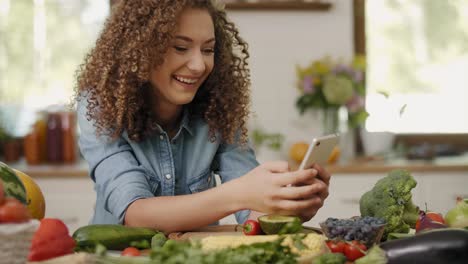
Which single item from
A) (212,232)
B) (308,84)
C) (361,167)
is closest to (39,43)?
(308,84)

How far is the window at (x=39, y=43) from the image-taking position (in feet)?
12.7

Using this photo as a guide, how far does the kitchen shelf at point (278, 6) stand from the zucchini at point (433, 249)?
2570mm

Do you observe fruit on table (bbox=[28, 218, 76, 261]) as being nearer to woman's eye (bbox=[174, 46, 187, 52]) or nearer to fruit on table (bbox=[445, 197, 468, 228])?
woman's eye (bbox=[174, 46, 187, 52])

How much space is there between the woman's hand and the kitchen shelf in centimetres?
217

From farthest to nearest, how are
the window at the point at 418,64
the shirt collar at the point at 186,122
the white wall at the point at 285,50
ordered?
the window at the point at 418,64
the white wall at the point at 285,50
the shirt collar at the point at 186,122

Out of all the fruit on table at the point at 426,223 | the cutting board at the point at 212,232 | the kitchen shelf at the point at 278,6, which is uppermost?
the kitchen shelf at the point at 278,6

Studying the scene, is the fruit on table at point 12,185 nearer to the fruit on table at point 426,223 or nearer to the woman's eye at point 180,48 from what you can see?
the woman's eye at point 180,48

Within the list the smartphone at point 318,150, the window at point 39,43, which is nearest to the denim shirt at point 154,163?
the smartphone at point 318,150

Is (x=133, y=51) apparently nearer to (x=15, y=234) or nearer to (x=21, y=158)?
(x=15, y=234)

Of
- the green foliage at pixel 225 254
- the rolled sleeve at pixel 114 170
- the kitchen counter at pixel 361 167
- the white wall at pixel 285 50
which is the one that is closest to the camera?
the green foliage at pixel 225 254

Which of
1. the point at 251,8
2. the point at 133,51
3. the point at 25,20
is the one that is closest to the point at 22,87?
the point at 25,20

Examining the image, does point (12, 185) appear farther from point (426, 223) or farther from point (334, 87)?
point (334, 87)

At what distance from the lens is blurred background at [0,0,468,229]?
369cm

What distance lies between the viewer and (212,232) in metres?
1.73
